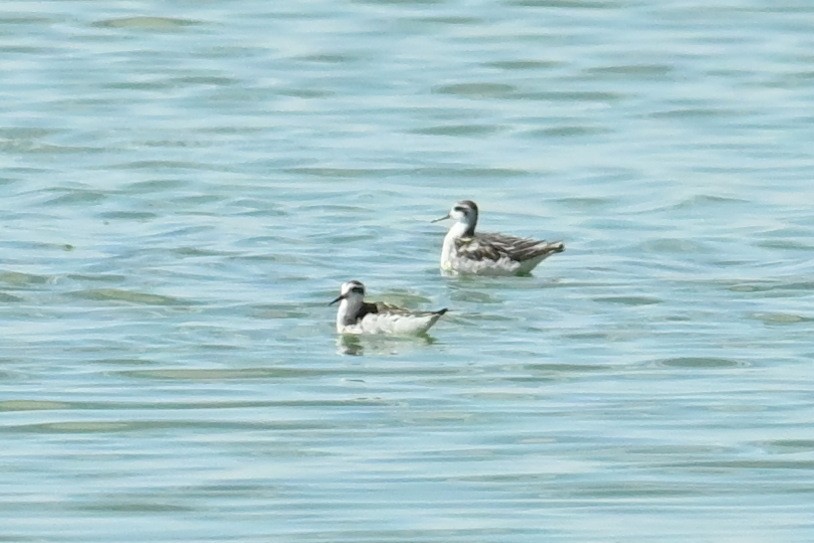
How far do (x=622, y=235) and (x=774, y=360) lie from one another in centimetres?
495

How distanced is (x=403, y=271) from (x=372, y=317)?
8.52 ft

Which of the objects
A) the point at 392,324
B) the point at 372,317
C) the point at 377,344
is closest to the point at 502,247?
the point at 392,324

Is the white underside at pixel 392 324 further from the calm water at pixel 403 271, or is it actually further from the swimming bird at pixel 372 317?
the calm water at pixel 403 271

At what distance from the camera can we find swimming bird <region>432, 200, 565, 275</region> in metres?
17.1

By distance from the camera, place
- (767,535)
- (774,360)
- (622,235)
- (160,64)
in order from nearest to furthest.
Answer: (767,535), (774,360), (622,235), (160,64)

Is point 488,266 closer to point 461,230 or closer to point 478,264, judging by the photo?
point 478,264

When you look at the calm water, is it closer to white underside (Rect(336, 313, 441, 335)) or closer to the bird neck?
white underside (Rect(336, 313, 441, 335))

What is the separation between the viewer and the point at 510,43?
90.9ft

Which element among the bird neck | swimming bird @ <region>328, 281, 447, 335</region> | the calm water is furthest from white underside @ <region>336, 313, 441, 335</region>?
the bird neck

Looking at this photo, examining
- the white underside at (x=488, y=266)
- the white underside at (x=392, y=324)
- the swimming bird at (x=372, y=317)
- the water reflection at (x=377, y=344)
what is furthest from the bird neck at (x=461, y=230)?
the water reflection at (x=377, y=344)

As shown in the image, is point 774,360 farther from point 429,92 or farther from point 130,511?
point 429,92

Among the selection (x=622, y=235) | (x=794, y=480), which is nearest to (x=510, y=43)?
(x=622, y=235)

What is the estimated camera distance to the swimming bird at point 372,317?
14750 millimetres

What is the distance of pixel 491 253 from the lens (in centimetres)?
1745
